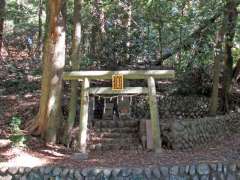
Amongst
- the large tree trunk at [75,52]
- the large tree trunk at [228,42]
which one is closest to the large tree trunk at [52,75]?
the large tree trunk at [75,52]

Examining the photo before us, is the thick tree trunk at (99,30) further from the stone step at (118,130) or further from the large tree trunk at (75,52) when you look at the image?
the stone step at (118,130)

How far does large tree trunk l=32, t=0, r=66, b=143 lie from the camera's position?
980 cm

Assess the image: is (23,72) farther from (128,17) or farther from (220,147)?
(220,147)

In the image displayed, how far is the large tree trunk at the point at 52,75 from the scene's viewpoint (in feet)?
32.2

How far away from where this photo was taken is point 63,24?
9.96 metres

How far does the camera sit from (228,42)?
11844 millimetres

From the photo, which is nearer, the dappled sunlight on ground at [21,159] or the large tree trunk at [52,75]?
the dappled sunlight on ground at [21,159]

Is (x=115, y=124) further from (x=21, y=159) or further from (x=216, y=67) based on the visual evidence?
(x=216, y=67)

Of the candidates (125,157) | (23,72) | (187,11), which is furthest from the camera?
(23,72)

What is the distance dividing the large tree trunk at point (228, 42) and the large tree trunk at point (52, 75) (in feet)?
13.4

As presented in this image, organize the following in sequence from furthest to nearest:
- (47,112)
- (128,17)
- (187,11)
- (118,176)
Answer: (128,17)
(187,11)
(47,112)
(118,176)

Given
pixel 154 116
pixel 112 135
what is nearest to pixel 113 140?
pixel 112 135

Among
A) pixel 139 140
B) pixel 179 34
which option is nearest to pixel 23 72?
pixel 179 34

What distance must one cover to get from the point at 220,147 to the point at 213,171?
8.06ft
